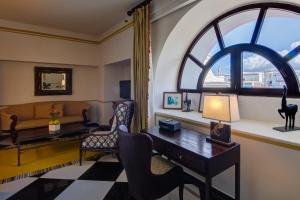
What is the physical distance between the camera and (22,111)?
14.5ft

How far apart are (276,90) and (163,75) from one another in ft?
5.45

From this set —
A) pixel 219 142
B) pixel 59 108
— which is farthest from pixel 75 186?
pixel 59 108

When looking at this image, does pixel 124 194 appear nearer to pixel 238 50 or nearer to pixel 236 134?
pixel 236 134

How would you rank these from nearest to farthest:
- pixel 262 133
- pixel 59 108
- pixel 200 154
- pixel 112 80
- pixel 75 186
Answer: pixel 200 154 < pixel 262 133 < pixel 75 186 < pixel 59 108 < pixel 112 80

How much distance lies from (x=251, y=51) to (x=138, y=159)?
185 cm

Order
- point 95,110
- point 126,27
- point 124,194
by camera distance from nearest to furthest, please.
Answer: point 124,194 < point 126,27 < point 95,110

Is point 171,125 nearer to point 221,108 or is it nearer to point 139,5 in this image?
point 221,108

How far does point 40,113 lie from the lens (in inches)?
182

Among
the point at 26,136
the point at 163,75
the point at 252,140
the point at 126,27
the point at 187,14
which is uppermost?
the point at 126,27

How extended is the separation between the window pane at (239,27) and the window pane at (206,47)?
16 centimetres

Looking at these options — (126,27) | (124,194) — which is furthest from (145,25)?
(124,194)

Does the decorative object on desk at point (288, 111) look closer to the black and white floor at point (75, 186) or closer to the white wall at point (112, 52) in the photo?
the black and white floor at point (75, 186)

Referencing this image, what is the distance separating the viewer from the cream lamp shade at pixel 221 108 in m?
1.67

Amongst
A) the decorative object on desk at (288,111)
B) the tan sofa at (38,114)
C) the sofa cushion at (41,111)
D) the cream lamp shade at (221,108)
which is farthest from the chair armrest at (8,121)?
the decorative object on desk at (288,111)
